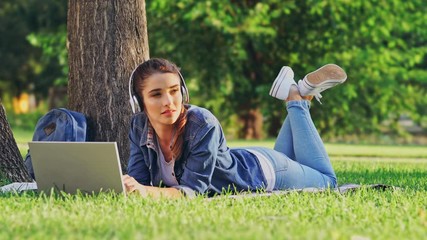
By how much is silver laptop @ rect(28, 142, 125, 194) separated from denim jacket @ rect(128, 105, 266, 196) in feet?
1.66

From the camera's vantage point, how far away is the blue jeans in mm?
6668

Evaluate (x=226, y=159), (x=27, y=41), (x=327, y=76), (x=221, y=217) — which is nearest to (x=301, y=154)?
(x=327, y=76)

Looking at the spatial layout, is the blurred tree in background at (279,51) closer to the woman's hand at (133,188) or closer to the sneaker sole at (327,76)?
the sneaker sole at (327,76)

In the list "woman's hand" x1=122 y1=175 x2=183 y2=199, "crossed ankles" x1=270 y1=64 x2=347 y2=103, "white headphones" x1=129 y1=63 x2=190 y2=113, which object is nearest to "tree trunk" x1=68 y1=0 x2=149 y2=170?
"crossed ankles" x1=270 y1=64 x2=347 y2=103

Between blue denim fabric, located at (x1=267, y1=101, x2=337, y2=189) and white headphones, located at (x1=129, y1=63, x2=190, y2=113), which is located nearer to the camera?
white headphones, located at (x1=129, y1=63, x2=190, y2=113)

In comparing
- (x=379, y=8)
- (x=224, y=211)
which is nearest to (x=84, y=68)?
(x=224, y=211)

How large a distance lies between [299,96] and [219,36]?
17.8 metres

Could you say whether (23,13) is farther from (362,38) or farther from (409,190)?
(409,190)

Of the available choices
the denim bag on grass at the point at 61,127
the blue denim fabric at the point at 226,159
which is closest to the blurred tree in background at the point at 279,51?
the denim bag on grass at the point at 61,127

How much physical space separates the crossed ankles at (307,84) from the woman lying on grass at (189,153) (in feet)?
0.15

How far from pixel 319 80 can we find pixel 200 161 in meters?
1.61

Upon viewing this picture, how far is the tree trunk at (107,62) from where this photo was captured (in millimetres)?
7934

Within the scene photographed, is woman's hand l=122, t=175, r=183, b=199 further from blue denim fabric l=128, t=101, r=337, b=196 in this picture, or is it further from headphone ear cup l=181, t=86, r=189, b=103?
headphone ear cup l=181, t=86, r=189, b=103

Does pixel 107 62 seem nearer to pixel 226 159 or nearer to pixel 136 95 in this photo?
pixel 136 95
